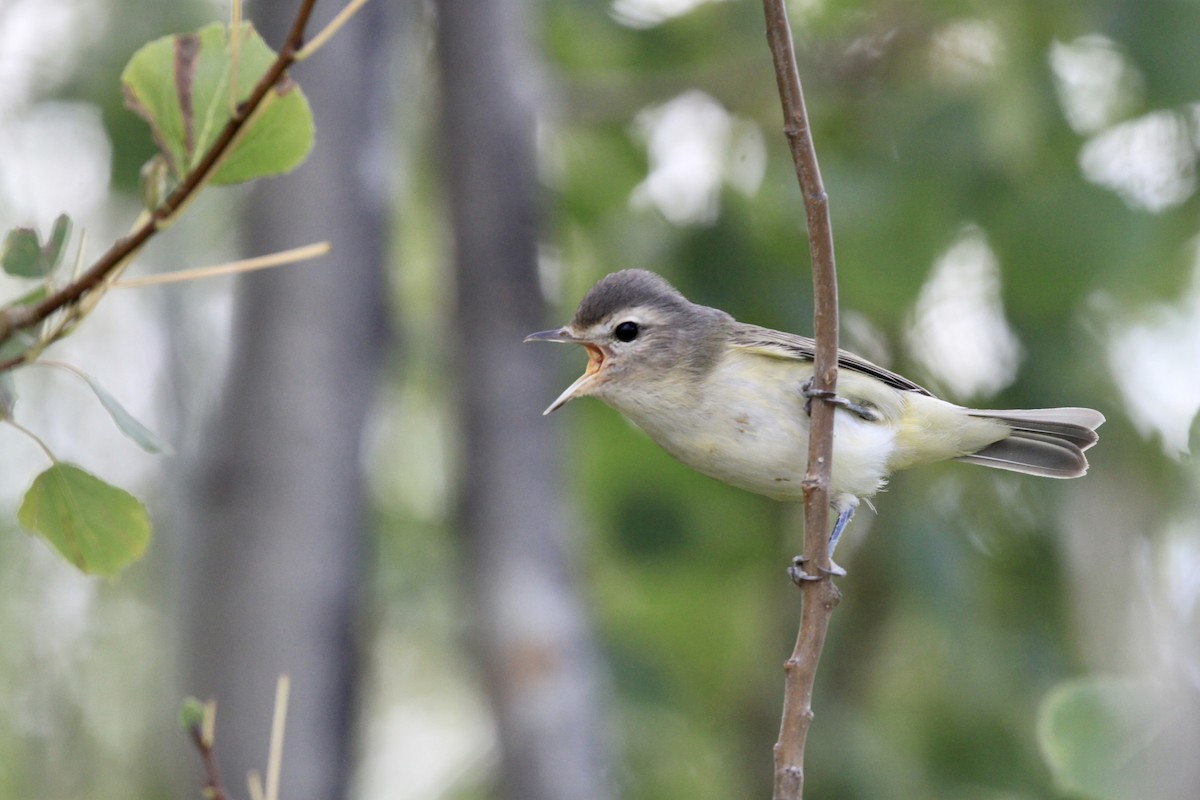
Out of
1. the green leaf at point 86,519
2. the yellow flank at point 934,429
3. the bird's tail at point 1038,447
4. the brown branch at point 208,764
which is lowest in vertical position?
the brown branch at point 208,764

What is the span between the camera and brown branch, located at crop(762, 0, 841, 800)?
1830mm

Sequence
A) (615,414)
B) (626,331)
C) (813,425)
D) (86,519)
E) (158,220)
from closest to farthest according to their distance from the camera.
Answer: (158,220), (86,519), (813,425), (626,331), (615,414)

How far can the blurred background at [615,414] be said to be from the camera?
494 cm

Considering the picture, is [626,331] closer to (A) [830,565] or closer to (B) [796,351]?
(B) [796,351]

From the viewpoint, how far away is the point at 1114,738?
8.05 feet

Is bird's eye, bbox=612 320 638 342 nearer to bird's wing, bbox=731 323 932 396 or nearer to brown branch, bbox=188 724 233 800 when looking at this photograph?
bird's wing, bbox=731 323 932 396

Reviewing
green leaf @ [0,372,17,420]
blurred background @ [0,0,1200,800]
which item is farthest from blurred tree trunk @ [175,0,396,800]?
green leaf @ [0,372,17,420]

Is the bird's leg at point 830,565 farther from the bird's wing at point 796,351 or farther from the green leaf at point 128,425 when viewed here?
the green leaf at point 128,425

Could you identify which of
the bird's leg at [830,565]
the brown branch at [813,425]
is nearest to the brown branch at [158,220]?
the brown branch at [813,425]

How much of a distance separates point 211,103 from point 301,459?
347cm

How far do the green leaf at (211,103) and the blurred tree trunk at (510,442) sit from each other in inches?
129

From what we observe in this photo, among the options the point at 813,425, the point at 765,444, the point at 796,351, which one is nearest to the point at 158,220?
the point at 813,425

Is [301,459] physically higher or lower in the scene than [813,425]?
lower

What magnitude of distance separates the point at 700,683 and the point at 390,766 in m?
2.50
